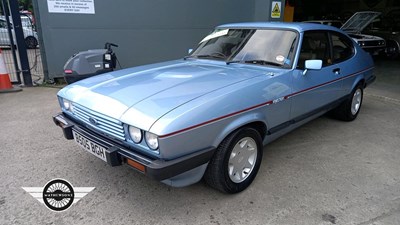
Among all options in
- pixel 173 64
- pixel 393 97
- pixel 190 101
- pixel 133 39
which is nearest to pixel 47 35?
pixel 133 39

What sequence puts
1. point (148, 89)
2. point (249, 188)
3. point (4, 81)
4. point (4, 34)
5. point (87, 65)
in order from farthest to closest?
point (4, 34) → point (4, 81) → point (87, 65) → point (249, 188) → point (148, 89)

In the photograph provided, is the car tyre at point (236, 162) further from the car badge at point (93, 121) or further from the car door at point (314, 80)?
the car badge at point (93, 121)

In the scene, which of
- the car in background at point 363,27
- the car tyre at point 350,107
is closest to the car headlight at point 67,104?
the car tyre at point 350,107

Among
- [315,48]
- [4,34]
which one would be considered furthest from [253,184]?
[4,34]

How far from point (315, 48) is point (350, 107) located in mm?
1422

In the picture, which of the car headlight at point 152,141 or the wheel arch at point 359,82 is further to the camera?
the wheel arch at point 359,82

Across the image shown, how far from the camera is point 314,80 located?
340cm

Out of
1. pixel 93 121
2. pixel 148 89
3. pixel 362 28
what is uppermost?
pixel 362 28

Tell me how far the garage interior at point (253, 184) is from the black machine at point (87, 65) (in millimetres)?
759

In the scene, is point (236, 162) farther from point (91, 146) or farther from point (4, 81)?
point (4, 81)

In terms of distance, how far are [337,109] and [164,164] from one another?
3.44m

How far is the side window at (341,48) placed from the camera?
404 cm

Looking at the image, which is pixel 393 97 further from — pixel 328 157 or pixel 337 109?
pixel 328 157

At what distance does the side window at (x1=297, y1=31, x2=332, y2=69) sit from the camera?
3.40 m
